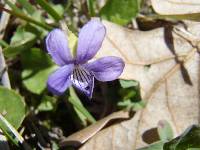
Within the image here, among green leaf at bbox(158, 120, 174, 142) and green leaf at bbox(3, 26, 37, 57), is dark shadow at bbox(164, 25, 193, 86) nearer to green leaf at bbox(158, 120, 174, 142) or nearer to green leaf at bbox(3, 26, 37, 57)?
green leaf at bbox(158, 120, 174, 142)

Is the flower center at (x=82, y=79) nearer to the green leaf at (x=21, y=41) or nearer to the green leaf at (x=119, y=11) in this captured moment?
the green leaf at (x=21, y=41)

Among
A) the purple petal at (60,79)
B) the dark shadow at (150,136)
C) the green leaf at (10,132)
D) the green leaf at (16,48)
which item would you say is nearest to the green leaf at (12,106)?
the green leaf at (10,132)

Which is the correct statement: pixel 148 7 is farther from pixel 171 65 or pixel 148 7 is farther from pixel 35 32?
pixel 35 32

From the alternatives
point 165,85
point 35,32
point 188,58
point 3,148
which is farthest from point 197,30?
point 3,148

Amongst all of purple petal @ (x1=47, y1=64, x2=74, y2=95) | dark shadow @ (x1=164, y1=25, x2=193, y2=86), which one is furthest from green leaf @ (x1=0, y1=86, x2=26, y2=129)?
dark shadow @ (x1=164, y1=25, x2=193, y2=86)

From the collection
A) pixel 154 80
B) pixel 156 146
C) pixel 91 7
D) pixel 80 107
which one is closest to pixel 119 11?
pixel 91 7

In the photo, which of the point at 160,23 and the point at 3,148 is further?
the point at 160,23
